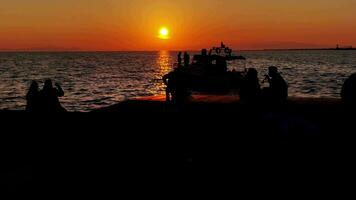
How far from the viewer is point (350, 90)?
1328cm

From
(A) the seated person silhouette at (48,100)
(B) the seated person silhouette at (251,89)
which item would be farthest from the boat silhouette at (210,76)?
(A) the seated person silhouette at (48,100)

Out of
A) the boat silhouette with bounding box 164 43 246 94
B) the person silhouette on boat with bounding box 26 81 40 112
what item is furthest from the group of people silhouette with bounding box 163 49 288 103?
the boat silhouette with bounding box 164 43 246 94

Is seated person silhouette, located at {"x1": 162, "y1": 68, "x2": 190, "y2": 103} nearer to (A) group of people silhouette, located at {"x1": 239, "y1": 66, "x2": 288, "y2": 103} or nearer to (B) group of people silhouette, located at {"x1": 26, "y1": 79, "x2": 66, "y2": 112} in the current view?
(A) group of people silhouette, located at {"x1": 239, "y1": 66, "x2": 288, "y2": 103}

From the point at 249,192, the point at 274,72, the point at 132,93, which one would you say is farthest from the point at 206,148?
the point at 132,93

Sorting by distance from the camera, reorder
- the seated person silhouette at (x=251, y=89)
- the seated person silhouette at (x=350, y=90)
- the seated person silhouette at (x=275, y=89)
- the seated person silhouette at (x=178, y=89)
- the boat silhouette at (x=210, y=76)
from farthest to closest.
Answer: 1. the boat silhouette at (x=210, y=76)
2. the seated person silhouette at (x=178, y=89)
3. the seated person silhouette at (x=251, y=89)
4. the seated person silhouette at (x=275, y=89)
5. the seated person silhouette at (x=350, y=90)

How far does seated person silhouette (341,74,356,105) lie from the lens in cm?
1293

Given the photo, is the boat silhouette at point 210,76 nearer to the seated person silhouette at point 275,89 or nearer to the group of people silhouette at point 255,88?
the group of people silhouette at point 255,88

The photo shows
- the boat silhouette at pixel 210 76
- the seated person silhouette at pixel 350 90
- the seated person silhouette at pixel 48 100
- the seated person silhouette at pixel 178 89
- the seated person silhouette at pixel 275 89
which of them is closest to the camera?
the seated person silhouette at pixel 350 90

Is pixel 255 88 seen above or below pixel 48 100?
above

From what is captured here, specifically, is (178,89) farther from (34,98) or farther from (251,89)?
(34,98)

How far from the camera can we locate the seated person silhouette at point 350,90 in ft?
42.4

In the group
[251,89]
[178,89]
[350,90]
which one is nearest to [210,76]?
Result: [178,89]

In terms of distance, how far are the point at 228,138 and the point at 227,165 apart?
1.52 m

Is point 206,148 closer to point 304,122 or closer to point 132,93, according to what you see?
point 304,122
